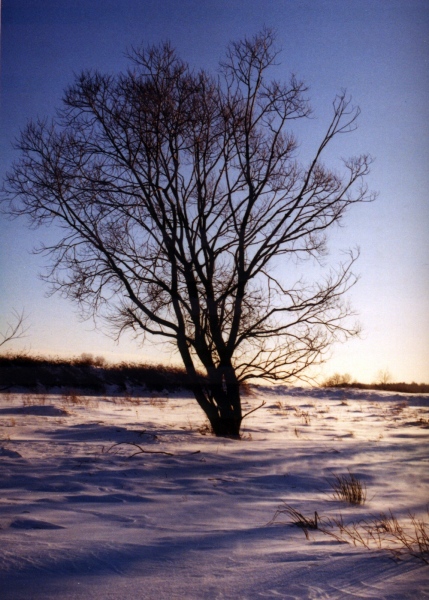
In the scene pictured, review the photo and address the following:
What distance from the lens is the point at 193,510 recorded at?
11.4ft

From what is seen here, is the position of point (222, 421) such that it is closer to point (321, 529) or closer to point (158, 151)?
point (158, 151)

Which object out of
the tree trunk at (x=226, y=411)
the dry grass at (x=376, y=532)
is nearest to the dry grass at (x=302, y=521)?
the dry grass at (x=376, y=532)

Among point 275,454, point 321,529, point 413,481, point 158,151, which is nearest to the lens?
point 321,529

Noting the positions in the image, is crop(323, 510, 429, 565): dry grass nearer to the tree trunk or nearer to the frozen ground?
the frozen ground

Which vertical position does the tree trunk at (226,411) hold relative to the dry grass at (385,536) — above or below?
above

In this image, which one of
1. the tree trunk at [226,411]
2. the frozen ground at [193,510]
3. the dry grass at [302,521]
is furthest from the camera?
the tree trunk at [226,411]

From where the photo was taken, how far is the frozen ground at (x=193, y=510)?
6.86 feet

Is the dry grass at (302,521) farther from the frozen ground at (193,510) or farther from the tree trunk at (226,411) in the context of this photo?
the tree trunk at (226,411)

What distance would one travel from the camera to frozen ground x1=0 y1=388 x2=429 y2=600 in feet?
6.86

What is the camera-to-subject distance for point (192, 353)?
8055mm

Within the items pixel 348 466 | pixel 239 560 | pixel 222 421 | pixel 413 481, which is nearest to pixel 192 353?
pixel 222 421

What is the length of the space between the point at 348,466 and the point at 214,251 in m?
3.79

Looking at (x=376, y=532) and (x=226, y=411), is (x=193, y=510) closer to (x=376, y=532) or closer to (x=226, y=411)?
(x=376, y=532)

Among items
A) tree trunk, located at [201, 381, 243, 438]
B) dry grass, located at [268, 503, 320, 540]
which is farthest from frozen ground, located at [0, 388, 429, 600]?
tree trunk, located at [201, 381, 243, 438]
